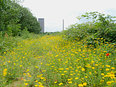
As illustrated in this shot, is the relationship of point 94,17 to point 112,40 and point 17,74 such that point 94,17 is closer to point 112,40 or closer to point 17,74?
point 112,40

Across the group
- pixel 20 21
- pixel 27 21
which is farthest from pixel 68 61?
pixel 20 21

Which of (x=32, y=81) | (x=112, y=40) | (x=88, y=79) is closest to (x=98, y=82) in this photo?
(x=88, y=79)

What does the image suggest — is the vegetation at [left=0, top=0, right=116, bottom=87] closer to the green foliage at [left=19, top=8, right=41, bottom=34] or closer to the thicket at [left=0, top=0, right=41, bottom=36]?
the thicket at [left=0, top=0, right=41, bottom=36]

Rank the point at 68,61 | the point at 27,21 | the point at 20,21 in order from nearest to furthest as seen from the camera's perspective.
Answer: the point at 68,61
the point at 20,21
the point at 27,21

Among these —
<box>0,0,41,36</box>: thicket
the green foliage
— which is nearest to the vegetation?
<box>0,0,41,36</box>: thicket

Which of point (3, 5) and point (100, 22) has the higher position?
point (3, 5)

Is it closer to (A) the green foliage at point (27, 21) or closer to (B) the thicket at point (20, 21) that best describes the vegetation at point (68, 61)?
(B) the thicket at point (20, 21)

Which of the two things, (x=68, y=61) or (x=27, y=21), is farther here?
(x=27, y=21)

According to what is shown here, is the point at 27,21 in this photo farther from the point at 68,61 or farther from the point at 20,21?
the point at 68,61

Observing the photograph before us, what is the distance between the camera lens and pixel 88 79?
2270mm

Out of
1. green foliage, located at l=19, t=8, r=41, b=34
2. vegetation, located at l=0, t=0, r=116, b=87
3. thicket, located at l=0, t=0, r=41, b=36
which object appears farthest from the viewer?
green foliage, located at l=19, t=8, r=41, b=34

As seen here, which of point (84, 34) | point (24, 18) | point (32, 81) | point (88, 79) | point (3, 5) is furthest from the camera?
point (24, 18)

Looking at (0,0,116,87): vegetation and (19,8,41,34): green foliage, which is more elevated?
(19,8,41,34): green foliage

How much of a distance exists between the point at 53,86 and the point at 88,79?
701mm
